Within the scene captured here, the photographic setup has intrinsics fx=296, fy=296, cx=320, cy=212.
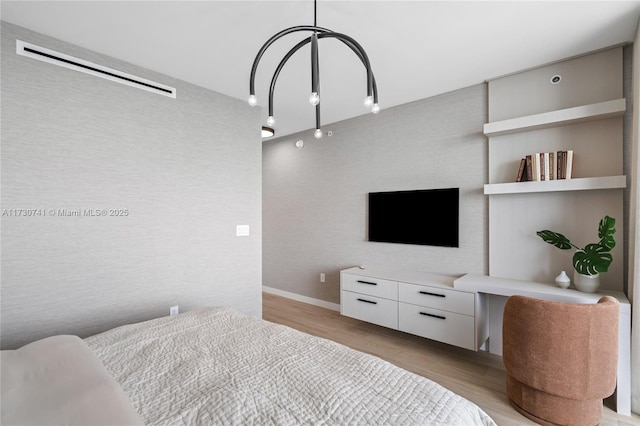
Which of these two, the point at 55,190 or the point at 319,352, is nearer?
the point at 319,352

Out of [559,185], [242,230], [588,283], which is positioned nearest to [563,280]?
[588,283]

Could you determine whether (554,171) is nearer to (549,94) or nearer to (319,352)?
(549,94)

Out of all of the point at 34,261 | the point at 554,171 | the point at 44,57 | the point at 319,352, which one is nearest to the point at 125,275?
the point at 34,261

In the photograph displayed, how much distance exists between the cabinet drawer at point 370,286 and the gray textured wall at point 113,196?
1123 mm

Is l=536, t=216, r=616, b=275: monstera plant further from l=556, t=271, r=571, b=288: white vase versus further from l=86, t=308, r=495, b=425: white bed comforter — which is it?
l=86, t=308, r=495, b=425: white bed comforter

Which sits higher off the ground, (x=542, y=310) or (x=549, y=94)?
(x=549, y=94)

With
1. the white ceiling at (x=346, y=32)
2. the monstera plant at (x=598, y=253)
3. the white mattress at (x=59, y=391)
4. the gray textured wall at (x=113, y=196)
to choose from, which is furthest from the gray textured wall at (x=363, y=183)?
the white mattress at (x=59, y=391)

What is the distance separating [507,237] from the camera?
9.07 ft

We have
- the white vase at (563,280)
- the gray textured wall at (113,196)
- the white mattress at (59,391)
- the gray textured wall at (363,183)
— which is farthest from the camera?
the gray textured wall at (363,183)

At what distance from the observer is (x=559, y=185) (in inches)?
93.6

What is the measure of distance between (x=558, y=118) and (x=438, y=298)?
180 cm

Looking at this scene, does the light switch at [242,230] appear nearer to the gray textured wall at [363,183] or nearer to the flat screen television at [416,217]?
the gray textured wall at [363,183]

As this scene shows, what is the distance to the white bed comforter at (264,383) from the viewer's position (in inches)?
37.9

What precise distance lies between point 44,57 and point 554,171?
3.98 m
